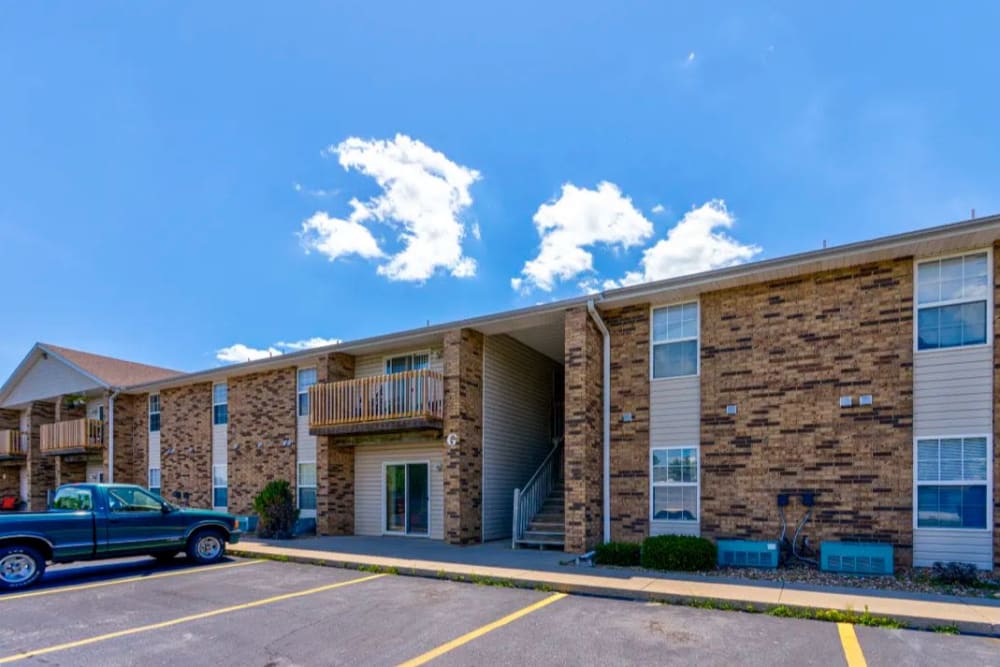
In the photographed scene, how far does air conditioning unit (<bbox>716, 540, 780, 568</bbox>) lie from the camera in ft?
32.2

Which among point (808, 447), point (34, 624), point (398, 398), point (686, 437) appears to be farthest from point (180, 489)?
point (808, 447)

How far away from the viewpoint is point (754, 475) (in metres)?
10.5

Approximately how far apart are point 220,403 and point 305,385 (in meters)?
4.01

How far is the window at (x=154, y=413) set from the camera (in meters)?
21.4

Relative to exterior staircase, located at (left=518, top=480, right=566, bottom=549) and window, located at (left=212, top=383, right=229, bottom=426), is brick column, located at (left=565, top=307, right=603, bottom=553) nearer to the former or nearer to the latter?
exterior staircase, located at (left=518, top=480, right=566, bottom=549)

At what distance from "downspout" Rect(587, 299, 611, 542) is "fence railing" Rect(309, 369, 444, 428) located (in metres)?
3.72

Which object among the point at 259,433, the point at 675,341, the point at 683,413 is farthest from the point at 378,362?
the point at 683,413

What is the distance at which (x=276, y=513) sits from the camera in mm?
14820

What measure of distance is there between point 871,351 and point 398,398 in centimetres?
917

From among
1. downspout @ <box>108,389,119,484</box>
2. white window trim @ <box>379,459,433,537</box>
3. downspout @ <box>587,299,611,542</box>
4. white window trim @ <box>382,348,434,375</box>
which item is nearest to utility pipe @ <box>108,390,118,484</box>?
downspout @ <box>108,389,119,484</box>

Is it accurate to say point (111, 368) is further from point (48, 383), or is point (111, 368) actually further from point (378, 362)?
point (378, 362)

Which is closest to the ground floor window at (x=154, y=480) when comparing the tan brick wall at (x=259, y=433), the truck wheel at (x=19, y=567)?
the tan brick wall at (x=259, y=433)

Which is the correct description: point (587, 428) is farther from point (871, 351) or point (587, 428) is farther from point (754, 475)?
point (871, 351)

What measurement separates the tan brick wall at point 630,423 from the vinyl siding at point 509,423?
139 inches
